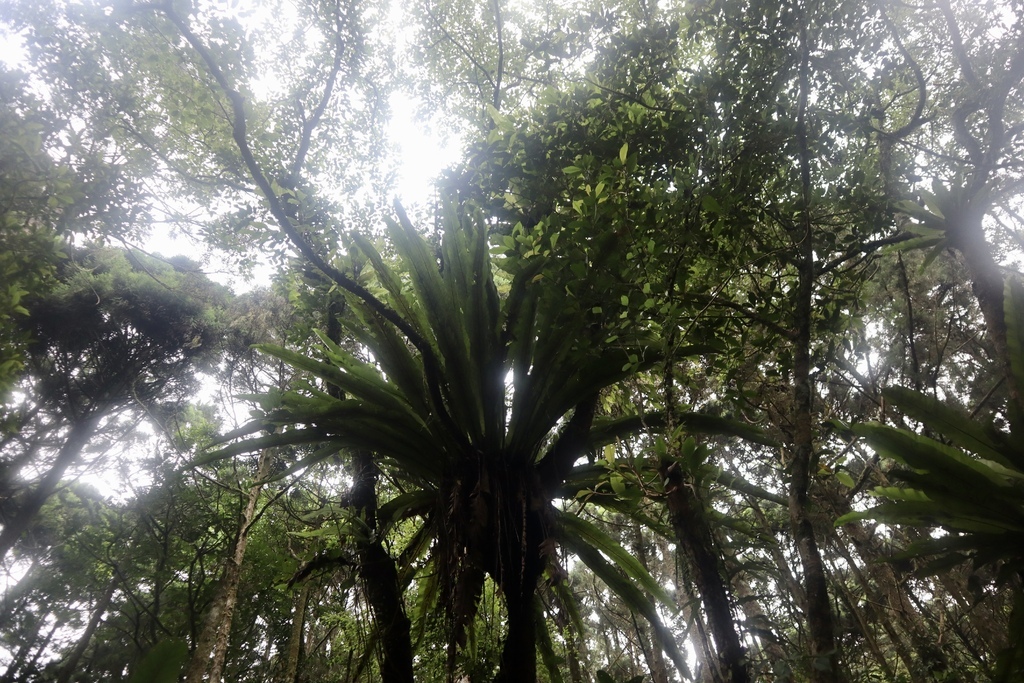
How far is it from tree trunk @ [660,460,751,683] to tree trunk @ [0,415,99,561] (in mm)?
9113

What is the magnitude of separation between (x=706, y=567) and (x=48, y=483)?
9.52 metres

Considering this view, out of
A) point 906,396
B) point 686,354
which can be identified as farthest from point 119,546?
point 906,396

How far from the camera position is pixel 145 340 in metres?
8.87

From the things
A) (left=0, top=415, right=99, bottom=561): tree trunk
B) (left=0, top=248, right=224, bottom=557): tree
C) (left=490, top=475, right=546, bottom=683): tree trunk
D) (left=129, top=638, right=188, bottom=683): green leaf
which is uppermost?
(left=0, top=248, right=224, bottom=557): tree

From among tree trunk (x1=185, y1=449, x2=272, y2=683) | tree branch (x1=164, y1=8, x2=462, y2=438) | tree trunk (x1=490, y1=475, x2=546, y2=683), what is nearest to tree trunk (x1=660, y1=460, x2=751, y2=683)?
tree trunk (x1=490, y1=475, x2=546, y2=683)

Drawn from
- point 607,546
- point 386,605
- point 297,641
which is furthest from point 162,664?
point 297,641

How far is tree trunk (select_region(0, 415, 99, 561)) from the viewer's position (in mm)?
6750

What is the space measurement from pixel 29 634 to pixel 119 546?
654 centimetres

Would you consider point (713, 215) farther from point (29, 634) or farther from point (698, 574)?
point (29, 634)

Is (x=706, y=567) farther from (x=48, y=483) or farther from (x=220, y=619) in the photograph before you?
(x=48, y=483)

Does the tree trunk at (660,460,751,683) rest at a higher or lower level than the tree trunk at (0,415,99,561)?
lower

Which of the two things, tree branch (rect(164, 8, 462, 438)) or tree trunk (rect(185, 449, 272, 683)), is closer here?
tree branch (rect(164, 8, 462, 438))

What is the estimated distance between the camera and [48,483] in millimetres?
7203

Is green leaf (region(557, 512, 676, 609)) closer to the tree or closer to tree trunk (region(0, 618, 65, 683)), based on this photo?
tree trunk (region(0, 618, 65, 683))
